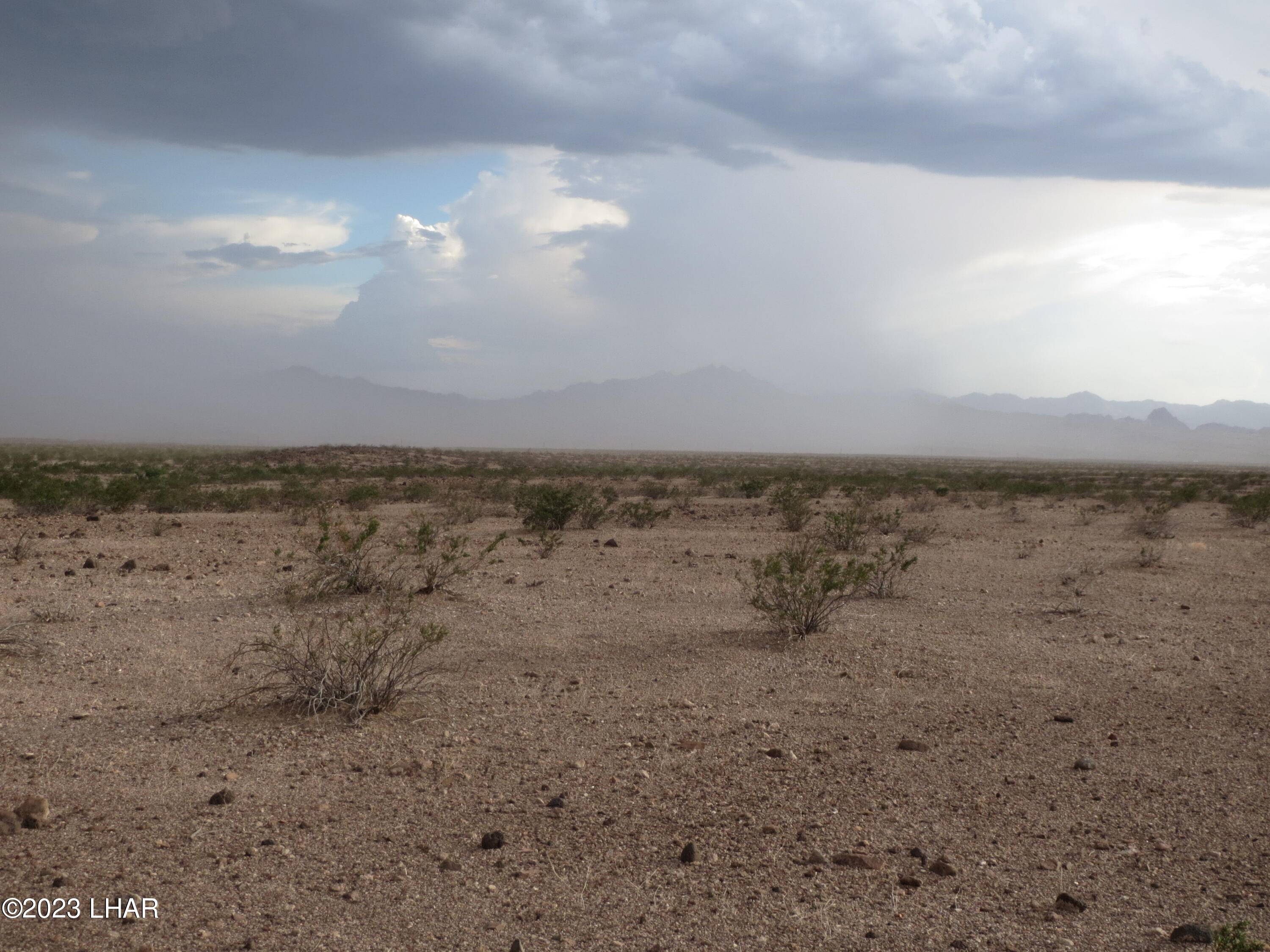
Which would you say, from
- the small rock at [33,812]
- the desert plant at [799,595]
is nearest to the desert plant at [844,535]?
the desert plant at [799,595]

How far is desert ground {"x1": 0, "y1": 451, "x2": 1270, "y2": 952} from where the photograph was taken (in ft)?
12.6

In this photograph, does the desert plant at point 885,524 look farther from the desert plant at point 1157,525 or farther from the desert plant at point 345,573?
the desert plant at point 345,573

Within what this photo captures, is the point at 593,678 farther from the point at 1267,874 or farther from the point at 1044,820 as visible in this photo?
the point at 1267,874

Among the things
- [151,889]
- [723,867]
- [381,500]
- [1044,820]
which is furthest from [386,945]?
[381,500]

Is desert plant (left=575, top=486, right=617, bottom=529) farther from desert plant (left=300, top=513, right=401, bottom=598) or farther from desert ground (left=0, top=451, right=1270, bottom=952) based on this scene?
desert plant (left=300, top=513, right=401, bottom=598)

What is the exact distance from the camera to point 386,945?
11.7 feet

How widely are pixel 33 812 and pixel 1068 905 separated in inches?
198

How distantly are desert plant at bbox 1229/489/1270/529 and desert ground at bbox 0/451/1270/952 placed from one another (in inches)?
537

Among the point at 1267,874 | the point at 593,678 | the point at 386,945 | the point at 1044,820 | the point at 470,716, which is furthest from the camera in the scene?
the point at 593,678

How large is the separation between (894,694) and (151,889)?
5.45 m

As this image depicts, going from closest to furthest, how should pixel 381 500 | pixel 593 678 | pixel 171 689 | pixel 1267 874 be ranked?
pixel 1267 874 → pixel 171 689 → pixel 593 678 → pixel 381 500

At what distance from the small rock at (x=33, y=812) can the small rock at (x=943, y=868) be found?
4427 millimetres

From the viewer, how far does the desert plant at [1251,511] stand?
884 inches

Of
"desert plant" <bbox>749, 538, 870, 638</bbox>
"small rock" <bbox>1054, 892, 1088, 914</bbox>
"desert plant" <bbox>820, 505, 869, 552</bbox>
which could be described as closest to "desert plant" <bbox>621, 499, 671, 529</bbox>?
"desert plant" <bbox>820, 505, 869, 552</bbox>
